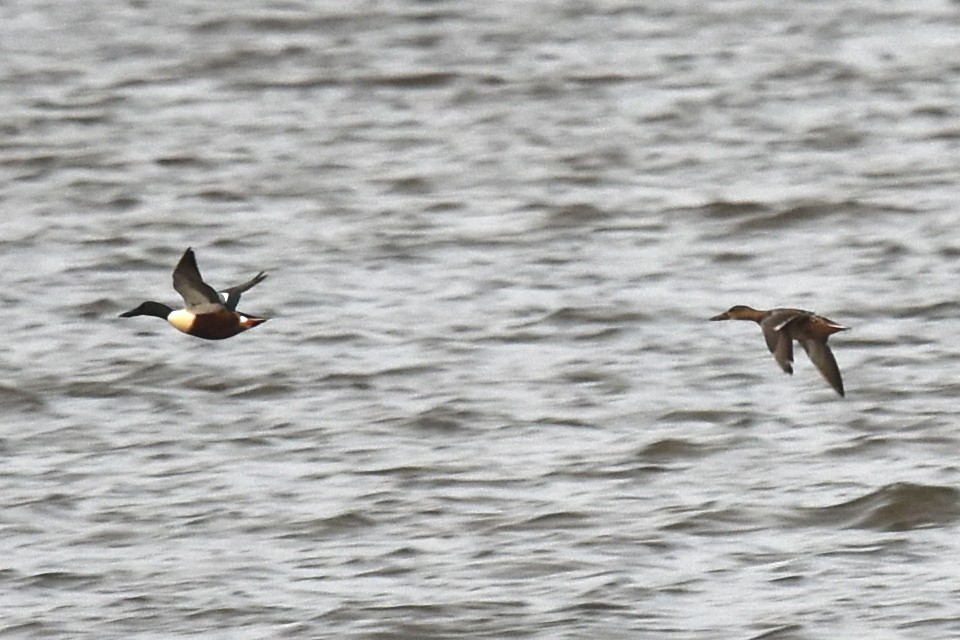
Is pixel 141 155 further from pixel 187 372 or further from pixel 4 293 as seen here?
pixel 187 372

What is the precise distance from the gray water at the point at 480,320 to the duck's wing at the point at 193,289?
113 centimetres

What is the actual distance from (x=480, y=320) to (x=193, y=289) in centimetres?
431

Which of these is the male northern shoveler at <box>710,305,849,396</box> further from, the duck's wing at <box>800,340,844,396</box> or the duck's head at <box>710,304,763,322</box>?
the duck's head at <box>710,304,763,322</box>

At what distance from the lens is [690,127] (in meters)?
16.0

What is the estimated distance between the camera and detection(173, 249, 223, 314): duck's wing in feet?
25.5

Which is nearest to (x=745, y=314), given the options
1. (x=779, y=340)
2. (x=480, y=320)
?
(x=779, y=340)

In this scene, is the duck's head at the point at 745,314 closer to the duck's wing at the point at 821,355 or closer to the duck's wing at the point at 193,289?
the duck's wing at the point at 821,355

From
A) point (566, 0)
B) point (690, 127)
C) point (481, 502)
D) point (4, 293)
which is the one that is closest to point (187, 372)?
point (4, 293)

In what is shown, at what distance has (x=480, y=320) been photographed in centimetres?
1213

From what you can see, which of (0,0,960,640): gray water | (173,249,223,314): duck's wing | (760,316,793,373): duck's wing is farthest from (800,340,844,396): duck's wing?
(173,249,223,314): duck's wing

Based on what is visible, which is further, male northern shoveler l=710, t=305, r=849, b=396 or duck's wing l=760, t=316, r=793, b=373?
male northern shoveler l=710, t=305, r=849, b=396

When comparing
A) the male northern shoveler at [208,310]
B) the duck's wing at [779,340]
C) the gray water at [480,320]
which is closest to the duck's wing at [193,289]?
the male northern shoveler at [208,310]

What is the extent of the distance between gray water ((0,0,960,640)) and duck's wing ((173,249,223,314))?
1.13m

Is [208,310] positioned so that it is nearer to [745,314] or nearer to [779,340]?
[779,340]
